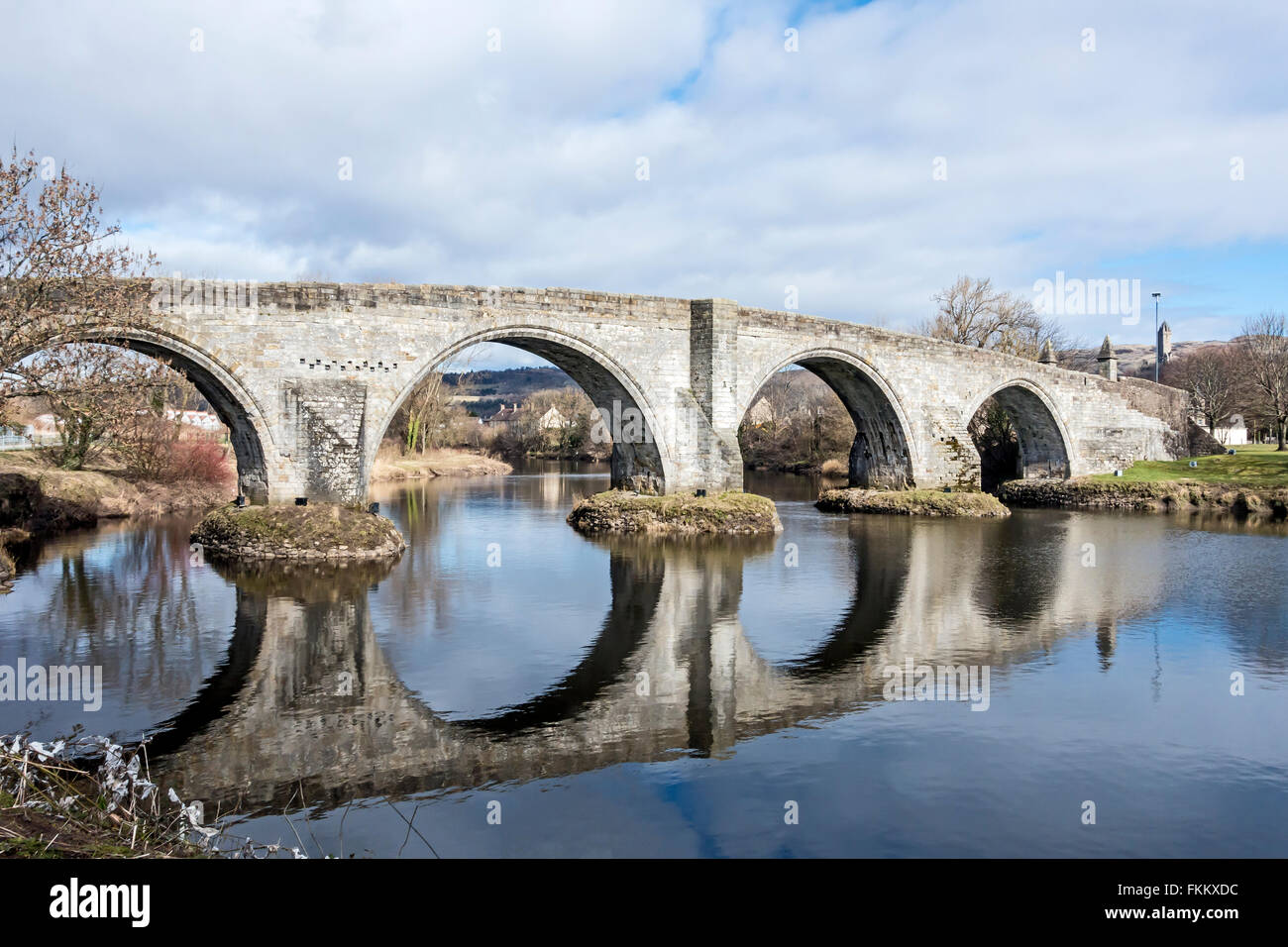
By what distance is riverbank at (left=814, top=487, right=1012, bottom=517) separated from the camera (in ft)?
82.9

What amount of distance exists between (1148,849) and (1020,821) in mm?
756

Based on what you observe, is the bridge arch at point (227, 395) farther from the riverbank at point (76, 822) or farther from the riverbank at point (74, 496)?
the riverbank at point (76, 822)

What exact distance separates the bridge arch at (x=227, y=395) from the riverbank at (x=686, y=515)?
7.79 m

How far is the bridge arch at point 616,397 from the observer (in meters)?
19.7

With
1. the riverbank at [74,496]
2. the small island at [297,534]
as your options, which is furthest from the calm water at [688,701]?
the riverbank at [74,496]

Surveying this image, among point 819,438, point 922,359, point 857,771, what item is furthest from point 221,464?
point 819,438

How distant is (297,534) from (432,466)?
100 ft

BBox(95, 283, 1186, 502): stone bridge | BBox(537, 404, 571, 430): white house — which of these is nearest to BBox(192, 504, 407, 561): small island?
BBox(95, 283, 1186, 502): stone bridge

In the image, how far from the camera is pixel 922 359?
27.5 meters

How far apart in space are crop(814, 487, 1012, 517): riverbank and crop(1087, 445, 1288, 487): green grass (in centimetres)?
722

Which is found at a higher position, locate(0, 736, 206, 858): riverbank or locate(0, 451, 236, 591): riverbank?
locate(0, 451, 236, 591): riverbank

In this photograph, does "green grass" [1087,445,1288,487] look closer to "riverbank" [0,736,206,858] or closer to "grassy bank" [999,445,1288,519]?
"grassy bank" [999,445,1288,519]
